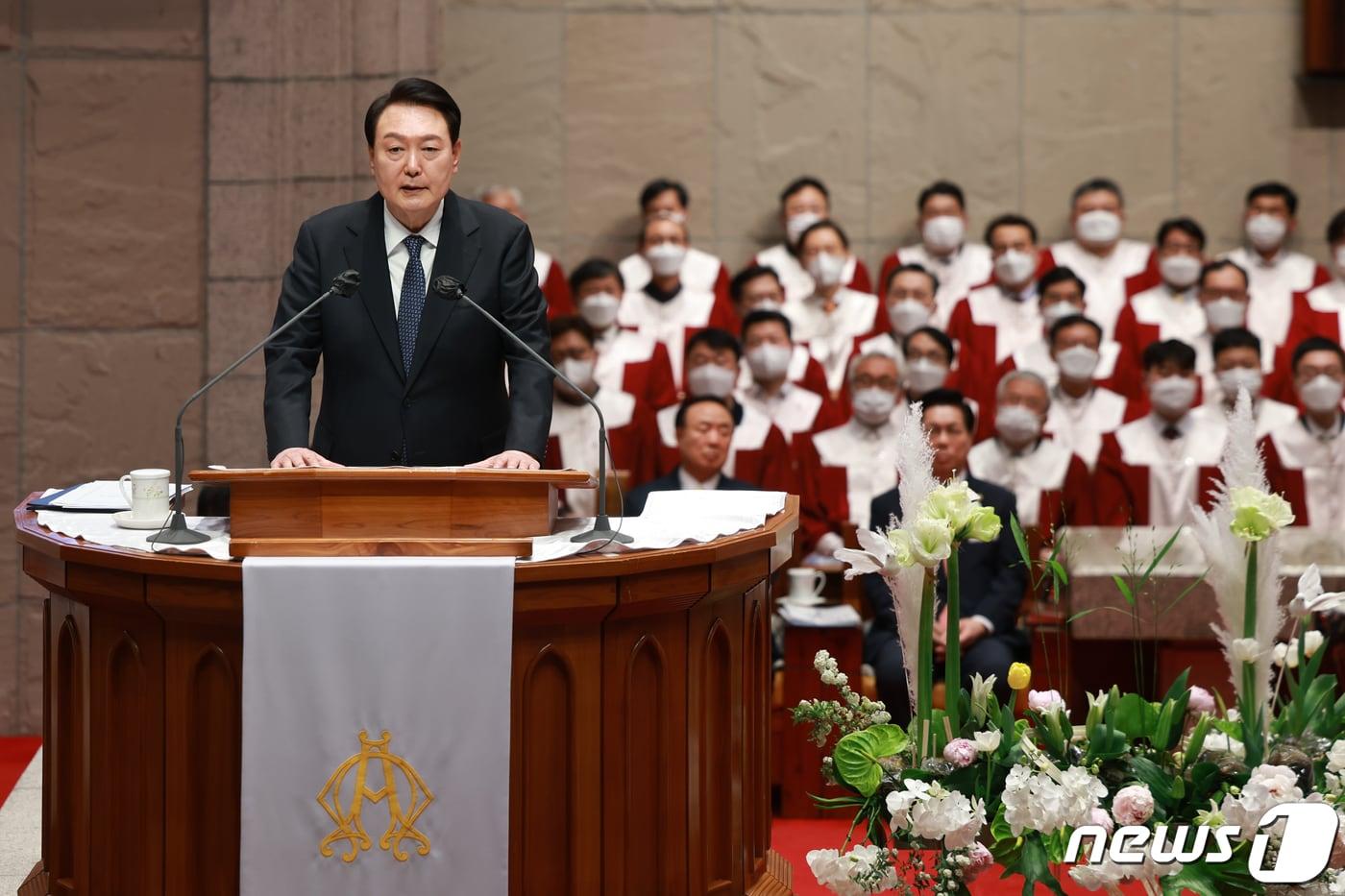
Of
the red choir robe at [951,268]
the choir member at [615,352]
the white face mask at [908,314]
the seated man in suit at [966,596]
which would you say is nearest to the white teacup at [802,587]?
the seated man in suit at [966,596]

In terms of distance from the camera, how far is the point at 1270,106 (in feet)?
28.9

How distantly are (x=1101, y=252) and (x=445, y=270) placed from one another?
566cm

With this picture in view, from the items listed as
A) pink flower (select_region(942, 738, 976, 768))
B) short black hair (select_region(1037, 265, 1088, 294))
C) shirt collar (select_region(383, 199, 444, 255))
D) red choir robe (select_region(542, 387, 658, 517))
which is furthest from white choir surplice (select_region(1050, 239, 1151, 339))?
pink flower (select_region(942, 738, 976, 768))

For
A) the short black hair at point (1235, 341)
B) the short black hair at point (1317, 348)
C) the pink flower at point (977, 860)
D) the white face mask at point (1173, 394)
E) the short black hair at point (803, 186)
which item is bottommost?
the pink flower at point (977, 860)

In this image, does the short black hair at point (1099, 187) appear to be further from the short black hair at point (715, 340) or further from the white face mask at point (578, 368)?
the white face mask at point (578, 368)

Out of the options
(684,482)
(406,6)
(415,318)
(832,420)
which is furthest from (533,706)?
(832,420)

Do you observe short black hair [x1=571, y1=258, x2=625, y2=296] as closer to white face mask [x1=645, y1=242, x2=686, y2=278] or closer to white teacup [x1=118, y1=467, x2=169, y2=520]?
white face mask [x1=645, y1=242, x2=686, y2=278]

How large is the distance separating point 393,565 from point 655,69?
6530 millimetres

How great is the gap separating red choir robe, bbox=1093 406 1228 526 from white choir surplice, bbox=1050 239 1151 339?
1.31m

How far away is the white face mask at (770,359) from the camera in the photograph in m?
6.68

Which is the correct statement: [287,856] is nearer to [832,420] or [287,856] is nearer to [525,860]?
[525,860]

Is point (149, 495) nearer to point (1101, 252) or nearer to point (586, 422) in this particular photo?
point (586, 422)

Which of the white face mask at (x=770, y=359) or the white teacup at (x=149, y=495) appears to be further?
the white face mask at (x=770, y=359)

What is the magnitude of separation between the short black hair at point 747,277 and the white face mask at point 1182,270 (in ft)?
6.43
